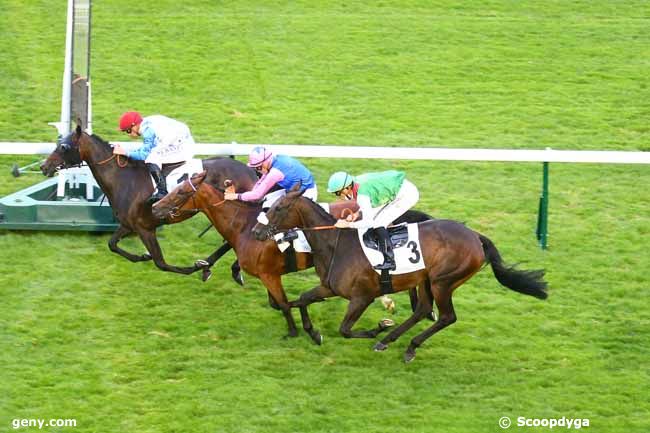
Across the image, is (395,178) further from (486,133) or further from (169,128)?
(486,133)

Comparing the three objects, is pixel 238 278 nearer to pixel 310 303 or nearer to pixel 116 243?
pixel 116 243

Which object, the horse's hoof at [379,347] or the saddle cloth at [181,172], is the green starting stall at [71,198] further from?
the horse's hoof at [379,347]

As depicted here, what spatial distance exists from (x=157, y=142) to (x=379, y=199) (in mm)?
2238

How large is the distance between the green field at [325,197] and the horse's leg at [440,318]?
0.12 metres

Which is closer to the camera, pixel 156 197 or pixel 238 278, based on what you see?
pixel 156 197

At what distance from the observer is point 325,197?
11680 millimetres

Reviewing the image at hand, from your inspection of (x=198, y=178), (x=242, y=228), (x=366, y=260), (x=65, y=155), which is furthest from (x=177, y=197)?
(x=366, y=260)

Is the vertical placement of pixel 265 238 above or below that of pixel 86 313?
above

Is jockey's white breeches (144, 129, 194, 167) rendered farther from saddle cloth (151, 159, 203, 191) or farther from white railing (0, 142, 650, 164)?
Answer: white railing (0, 142, 650, 164)

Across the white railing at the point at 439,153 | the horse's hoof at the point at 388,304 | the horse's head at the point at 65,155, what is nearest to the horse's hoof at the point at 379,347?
the horse's hoof at the point at 388,304

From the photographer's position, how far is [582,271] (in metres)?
10.4

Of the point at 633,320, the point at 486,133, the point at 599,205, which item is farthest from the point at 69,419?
the point at 486,133

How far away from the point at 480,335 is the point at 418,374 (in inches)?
34.3

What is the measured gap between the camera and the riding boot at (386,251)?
8438 millimetres
